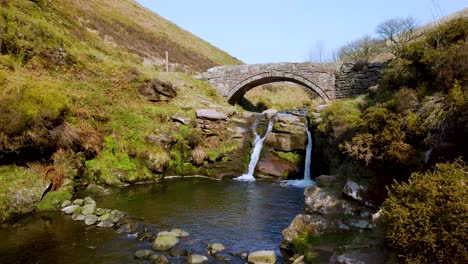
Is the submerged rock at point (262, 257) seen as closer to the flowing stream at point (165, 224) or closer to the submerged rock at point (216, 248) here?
the flowing stream at point (165, 224)

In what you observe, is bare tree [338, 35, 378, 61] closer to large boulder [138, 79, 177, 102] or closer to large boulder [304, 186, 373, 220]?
large boulder [138, 79, 177, 102]

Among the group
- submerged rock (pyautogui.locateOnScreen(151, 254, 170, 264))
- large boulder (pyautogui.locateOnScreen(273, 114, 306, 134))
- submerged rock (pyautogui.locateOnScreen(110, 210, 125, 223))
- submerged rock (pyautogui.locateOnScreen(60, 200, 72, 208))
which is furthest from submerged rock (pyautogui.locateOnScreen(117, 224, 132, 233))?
large boulder (pyautogui.locateOnScreen(273, 114, 306, 134))

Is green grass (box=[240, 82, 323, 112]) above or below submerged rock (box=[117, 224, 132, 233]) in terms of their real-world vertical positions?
above

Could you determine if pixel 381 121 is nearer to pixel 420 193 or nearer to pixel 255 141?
pixel 420 193

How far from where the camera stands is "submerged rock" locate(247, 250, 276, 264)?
27.6 feet

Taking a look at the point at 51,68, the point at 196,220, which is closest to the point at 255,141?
the point at 196,220

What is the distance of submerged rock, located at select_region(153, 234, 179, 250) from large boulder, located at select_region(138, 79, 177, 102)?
1404 centimetres

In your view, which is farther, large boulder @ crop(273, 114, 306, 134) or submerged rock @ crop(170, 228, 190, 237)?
large boulder @ crop(273, 114, 306, 134)

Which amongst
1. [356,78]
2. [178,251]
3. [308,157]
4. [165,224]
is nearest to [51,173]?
[165,224]

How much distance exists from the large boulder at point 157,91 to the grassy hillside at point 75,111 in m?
0.29

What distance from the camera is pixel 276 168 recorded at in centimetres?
1914

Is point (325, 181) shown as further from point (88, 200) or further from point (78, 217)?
point (88, 200)

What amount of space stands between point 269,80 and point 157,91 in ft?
39.4

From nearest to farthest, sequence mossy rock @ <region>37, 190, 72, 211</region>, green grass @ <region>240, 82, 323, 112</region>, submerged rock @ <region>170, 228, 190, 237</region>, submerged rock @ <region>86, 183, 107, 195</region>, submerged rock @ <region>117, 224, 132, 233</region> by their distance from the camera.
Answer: submerged rock @ <region>170, 228, 190, 237</region>
submerged rock @ <region>117, 224, 132, 233</region>
mossy rock @ <region>37, 190, 72, 211</region>
submerged rock @ <region>86, 183, 107, 195</region>
green grass @ <region>240, 82, 323, 112</region>
